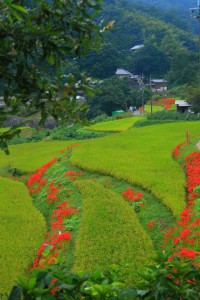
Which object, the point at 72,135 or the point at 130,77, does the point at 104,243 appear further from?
the point at 130,77

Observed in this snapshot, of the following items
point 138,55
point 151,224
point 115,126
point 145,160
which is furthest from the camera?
point 138,55

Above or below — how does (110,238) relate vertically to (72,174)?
below

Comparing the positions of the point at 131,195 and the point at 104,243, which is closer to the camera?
the point at 104,243

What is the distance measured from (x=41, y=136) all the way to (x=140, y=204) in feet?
71.1

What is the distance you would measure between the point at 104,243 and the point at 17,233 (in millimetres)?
3002

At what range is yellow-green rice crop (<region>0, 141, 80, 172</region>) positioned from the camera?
20.5 meters

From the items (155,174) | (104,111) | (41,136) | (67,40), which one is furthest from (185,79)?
(67,40)

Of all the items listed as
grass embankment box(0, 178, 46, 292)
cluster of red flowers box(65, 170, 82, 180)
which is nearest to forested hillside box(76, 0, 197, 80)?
cluster of red flowers box(65, 170, 82, 180)

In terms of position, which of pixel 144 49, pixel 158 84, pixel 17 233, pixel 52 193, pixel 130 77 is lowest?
pixel 17 233

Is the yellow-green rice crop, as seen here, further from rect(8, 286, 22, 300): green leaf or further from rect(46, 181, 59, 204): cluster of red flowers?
rect(8, 286, 22, 300): green leaf

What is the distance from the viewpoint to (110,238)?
10383 millimetres

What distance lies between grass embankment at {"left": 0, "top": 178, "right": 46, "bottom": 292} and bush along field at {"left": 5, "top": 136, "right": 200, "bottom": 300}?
317mm

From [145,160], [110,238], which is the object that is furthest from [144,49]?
[110,238]

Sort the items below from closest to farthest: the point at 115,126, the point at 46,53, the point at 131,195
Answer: the point at 46,53 < the point at 131,195 < the point at 115,126
